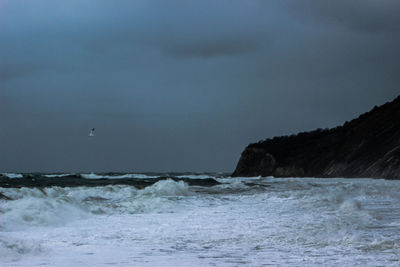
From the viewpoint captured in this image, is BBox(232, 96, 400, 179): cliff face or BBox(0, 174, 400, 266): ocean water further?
BBox(232, 96, 400, 179): cliff face

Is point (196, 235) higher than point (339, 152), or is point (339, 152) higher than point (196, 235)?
point (339, 152)

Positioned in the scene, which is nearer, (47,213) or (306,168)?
(47,213)

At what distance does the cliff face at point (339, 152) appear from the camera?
48.5 m

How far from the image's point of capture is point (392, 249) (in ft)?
19.9

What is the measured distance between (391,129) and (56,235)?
51.1 metres

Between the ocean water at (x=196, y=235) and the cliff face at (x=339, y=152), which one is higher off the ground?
the cliff face at (x=339, y=152)

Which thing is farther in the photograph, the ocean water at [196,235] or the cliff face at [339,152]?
the cliff face at [339,152]

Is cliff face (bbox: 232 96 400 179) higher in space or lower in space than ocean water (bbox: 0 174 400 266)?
higher

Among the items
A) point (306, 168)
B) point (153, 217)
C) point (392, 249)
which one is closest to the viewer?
point (392, 249)

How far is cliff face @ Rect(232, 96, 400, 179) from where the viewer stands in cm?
4847

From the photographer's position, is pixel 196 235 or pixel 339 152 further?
pixel 339 152

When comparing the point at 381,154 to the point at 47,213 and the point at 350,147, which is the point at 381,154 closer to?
the point at 350,147

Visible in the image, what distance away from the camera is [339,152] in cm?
6384

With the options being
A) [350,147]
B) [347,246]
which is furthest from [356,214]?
[350,147]
